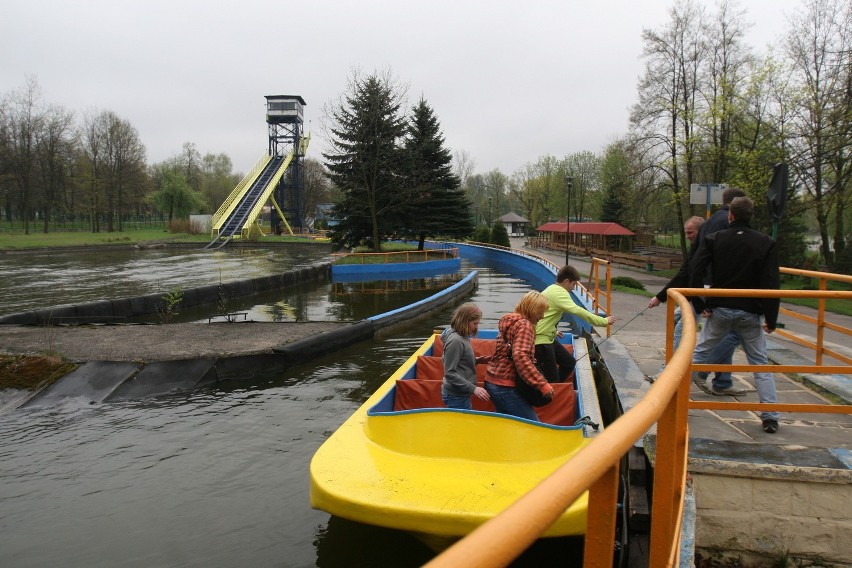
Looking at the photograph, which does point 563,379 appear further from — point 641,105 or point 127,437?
point 641,105

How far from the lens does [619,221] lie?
52.4m

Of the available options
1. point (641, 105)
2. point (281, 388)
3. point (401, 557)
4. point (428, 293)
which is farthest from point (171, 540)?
point (641, 105)

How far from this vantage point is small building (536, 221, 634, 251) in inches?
1631

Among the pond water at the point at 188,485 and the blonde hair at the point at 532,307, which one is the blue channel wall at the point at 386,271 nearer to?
the pond water at the point at 188,485

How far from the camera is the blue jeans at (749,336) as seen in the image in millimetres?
4746

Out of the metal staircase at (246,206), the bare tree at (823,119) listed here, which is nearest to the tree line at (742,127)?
the bare tree at (823,119)

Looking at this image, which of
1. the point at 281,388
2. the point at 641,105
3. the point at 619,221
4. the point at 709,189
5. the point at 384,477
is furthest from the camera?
the point at 619,221

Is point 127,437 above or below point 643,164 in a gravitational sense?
below

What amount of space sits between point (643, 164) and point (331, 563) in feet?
104

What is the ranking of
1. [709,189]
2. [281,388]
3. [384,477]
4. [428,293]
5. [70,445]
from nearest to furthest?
[384,477]
[70,445]
[281,388]
[709,189]
[428,293]

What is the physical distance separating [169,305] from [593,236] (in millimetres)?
36135

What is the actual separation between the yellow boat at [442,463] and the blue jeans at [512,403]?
1.04ft

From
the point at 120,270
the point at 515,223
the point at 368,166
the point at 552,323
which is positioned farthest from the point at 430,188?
the point at 515,223

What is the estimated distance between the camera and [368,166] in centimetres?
3325
